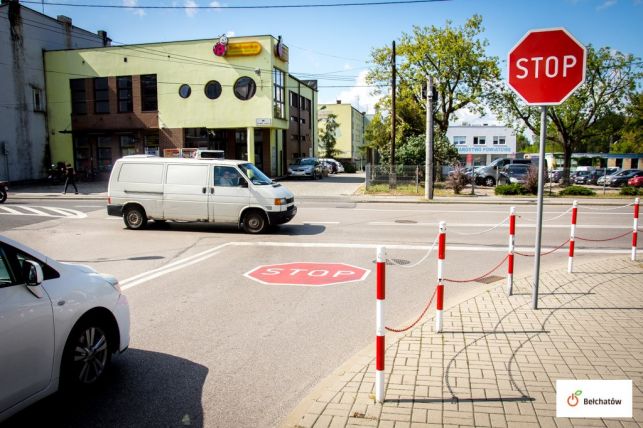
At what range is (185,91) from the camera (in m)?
35.6

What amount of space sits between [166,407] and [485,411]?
2.55m

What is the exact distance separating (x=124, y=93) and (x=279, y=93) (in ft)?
38.4

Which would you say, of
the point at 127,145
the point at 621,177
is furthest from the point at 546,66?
the point at 127,145

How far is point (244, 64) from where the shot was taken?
34.6 m

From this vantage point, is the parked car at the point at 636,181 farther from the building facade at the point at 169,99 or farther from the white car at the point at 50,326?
the white car at the point at 50,326

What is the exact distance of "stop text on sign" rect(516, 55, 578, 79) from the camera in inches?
224

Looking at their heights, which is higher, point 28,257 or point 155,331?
point 28,257

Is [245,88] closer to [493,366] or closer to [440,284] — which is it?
[440,284]

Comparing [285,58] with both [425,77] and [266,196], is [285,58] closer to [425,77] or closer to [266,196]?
[425,77]

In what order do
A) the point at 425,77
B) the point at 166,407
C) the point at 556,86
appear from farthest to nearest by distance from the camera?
the point at 425,77, the point at 556,86, the point at 166,407

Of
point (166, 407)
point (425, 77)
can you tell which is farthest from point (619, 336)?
point (425, 77)

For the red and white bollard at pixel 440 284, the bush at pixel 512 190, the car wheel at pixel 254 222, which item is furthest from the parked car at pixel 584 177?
the red and white bollard at pixel 440 284

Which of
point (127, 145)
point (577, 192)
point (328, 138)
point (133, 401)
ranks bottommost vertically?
point (133, 401)

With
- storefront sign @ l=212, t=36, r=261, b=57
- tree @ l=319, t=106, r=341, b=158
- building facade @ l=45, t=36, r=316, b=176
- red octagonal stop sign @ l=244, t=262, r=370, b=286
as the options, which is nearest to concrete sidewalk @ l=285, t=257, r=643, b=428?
red octagonal stop sign @ l=244, t=262, r=370, b=286
